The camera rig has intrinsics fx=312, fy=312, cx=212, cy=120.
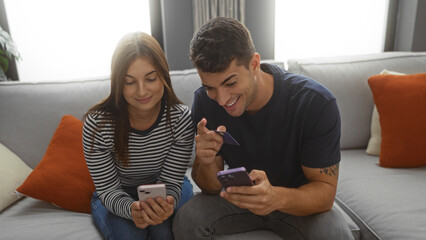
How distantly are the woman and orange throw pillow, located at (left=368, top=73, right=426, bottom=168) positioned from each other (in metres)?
0.96

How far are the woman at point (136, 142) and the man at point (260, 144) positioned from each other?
96mm

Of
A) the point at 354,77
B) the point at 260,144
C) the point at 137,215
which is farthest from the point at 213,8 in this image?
the point at 137,215

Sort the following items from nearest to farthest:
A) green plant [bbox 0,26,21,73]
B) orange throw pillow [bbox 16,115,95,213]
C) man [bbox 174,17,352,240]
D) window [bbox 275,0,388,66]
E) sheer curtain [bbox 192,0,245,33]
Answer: man [bbox 174,17,352,240] < orange throw pillow [bbox 16,115,95,213] < green plant [bbox 0,26,21,73] < sheer curtain [bbox 192,0,245,33] < window [bbox 275,0,388,66]

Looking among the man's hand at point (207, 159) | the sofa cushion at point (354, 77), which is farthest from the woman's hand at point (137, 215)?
the sofa cushion at point (354, 77)

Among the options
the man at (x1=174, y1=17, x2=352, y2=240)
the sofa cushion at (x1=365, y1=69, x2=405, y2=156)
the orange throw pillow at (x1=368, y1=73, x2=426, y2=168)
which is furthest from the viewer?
the sofa cushion at (x1=365, y1=69, x2=405, y2=156)

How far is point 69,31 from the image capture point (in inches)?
86.5

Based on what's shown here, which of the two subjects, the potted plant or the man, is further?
the potted plant

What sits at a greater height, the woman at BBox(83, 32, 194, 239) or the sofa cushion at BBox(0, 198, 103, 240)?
the woman at BBox(83, 32, 194, 239)

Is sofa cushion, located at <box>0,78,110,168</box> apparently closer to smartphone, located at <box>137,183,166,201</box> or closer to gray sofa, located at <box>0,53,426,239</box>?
gray sofa, located at <box>0,53,426,239</box>

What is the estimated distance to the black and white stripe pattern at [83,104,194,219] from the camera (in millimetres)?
1166

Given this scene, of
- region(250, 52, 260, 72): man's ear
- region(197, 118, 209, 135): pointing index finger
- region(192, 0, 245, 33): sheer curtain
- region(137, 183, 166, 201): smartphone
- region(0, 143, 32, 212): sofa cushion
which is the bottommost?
region(0, 143, 32, 212): sofa cushion

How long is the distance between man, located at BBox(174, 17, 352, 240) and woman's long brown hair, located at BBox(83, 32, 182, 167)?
142 millimetres

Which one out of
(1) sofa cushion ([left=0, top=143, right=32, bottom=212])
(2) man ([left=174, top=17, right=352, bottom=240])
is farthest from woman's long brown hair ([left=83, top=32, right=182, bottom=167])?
(1) sofa cushion ([left=0, top=143, right=32, bottom=212])

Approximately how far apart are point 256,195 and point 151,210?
0.38 meters
